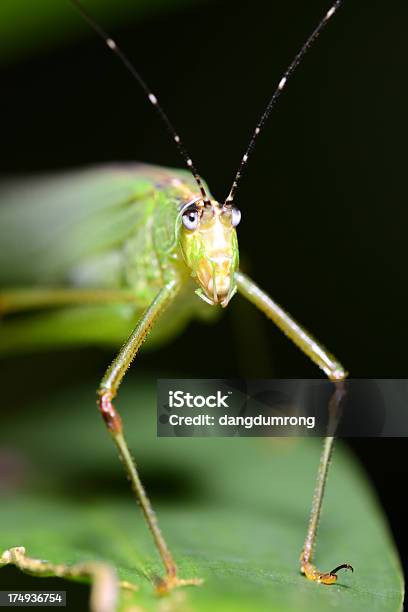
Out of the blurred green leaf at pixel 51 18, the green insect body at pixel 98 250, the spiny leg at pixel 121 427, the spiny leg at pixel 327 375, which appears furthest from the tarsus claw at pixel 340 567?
the blurred green leaf at pixel 51 18

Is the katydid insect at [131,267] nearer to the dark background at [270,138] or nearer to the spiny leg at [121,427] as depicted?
the spiny leg at [121,427]

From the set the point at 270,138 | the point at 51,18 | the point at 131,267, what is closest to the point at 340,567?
the point at 131,267

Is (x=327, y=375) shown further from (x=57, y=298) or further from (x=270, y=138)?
(x=270, y=138)

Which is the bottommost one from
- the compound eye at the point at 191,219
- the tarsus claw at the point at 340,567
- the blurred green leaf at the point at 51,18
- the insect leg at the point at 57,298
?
the tarsus claw at the point at 340,567

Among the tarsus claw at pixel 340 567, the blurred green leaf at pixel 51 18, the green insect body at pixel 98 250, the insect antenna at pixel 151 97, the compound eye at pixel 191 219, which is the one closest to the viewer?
the tarsus claw at pixel 340 567

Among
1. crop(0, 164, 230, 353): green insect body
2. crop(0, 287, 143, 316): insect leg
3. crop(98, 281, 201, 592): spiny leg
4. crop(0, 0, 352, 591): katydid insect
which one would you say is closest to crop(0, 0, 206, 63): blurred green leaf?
crop(0, 0, 352, 591): katydid insect

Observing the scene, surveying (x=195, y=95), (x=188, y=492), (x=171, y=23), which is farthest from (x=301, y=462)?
(x=171, y=23)
